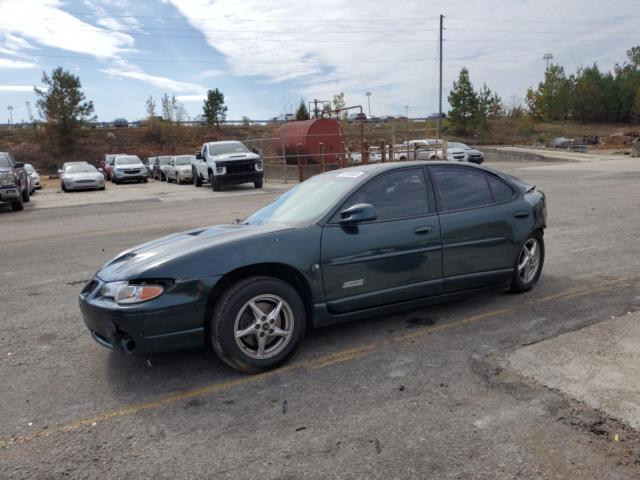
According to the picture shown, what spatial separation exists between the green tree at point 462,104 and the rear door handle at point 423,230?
56.4 m

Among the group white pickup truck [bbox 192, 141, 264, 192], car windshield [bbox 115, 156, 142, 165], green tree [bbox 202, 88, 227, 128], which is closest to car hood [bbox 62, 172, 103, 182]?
car windshield [bbox 115, 156, 142, 165]

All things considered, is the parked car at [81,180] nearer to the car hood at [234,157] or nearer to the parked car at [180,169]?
the parked car at [180,169]

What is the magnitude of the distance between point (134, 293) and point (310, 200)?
5.67 feet

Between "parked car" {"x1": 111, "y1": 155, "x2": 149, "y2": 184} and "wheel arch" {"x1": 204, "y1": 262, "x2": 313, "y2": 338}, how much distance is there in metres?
25.3

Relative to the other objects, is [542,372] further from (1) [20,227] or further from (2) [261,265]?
(1) [20,227]

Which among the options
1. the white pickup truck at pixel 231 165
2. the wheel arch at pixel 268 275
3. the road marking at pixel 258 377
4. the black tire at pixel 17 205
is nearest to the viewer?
the road marking at pixel 258 377

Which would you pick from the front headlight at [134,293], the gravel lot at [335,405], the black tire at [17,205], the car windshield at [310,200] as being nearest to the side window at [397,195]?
the car windshield at [310,200]

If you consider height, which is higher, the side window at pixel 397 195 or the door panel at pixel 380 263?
the side window at pixel 397 195

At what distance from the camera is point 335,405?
3361mm

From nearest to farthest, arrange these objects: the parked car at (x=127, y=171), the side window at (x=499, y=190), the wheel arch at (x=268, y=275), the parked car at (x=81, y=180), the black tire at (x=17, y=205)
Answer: the wheel arch at (x=268, y=275), the side window at (x=499, y=190), the black tire at (x=17, y=205), the parked car at (x=81, y=180), the parked car at (x=127, y=171)

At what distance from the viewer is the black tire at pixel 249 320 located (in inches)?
145

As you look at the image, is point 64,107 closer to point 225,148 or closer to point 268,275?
point 225,148

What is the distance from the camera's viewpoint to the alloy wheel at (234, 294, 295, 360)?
3.79 metres

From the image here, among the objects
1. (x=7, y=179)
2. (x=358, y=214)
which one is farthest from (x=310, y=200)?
(x=7, y=179)
